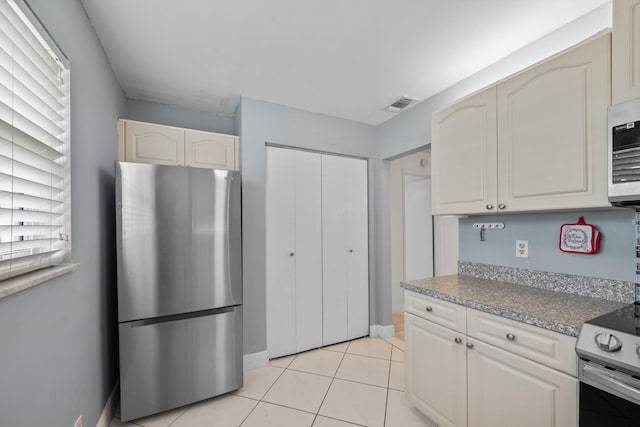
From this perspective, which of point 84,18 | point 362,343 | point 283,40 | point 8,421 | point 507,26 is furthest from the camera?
point 362,343

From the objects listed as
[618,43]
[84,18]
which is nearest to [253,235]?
[84,18]

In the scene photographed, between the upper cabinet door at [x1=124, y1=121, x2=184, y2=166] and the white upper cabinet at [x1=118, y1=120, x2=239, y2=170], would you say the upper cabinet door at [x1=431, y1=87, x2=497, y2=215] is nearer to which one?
the white upper cabinet at [x1=118, y1=120, x2=239, y2=170]

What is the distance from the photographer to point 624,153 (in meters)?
1.16

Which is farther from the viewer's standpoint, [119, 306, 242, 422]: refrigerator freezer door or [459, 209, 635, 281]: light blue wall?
[119, 306, 242, 422]: refrigerator freezer door

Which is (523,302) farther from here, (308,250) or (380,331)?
(380,331)

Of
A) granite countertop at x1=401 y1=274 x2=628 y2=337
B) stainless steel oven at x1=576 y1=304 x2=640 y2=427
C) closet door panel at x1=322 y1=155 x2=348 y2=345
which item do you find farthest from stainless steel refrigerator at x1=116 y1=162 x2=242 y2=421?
stainless steel oven at x1=576 y1=304 x2=640 y2=427

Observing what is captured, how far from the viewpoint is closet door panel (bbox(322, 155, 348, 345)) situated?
2926 millimetres

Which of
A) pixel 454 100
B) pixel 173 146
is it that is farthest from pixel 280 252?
pixel 454 100

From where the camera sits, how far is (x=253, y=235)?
2.53m

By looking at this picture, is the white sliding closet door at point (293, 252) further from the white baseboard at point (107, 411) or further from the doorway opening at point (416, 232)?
the doorway opening at point (416, 232)

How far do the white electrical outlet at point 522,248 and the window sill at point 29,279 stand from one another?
247 centimetres

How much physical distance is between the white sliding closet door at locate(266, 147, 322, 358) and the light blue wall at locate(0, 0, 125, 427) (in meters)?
1.22

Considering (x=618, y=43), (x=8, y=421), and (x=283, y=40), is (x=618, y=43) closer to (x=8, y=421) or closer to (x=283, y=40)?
(x=283, y=40)

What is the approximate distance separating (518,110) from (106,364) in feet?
9.75
